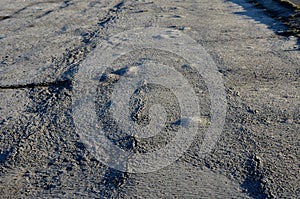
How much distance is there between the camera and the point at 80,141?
2.78 meters

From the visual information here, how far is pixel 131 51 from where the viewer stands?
169 inches

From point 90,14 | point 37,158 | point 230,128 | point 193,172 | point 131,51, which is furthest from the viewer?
point 90,14

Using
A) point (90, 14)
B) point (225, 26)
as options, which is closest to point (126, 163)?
point (225, 26)

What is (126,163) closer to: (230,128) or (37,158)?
(37,158)

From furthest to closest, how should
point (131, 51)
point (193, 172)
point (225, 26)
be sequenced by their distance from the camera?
1. point (225, 26)
2. point (131, 51)
3. point (193, 172)

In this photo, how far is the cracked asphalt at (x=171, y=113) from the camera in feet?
7.75

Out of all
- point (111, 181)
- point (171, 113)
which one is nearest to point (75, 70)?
point (171, 113)

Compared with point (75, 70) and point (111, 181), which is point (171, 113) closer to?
point (111, 181)

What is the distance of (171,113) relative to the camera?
307 cm

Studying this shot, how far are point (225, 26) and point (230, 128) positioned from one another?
251 cm

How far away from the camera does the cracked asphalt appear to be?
2.36 meters

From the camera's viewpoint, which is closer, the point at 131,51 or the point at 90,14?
the point at 131,51

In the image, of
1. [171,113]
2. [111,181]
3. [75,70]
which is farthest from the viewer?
[75,70]

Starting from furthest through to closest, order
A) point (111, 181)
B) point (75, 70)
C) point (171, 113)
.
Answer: point (75, 70), point (171, 113), point (111, 181)
